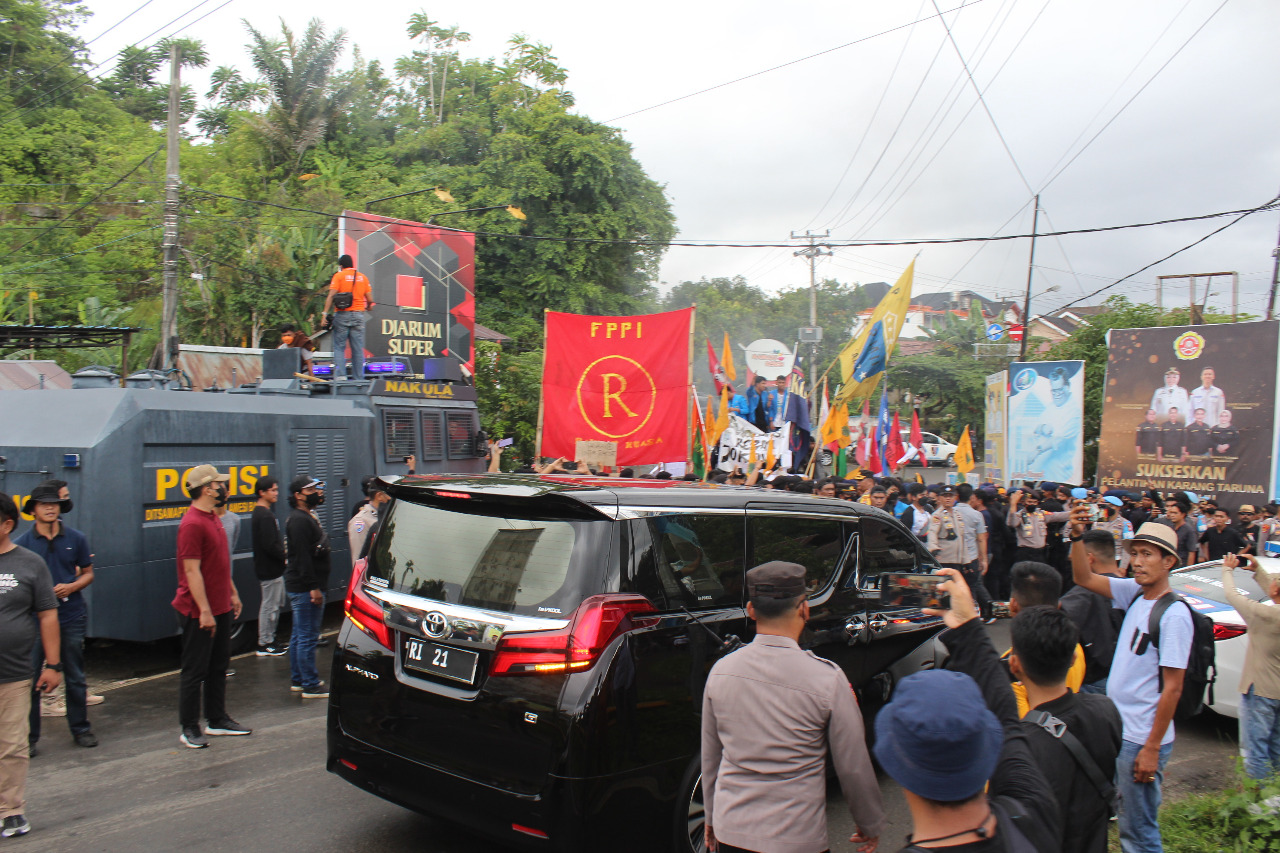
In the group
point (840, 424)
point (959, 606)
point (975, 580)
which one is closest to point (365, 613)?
point (959, 606)

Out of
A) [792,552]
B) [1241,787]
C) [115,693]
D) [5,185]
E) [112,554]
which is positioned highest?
[5,185]

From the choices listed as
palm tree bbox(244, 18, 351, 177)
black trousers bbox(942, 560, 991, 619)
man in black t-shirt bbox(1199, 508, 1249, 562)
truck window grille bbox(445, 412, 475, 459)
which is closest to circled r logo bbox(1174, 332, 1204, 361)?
man in black t-shirt bbox(1199, 508, 1249, 562)

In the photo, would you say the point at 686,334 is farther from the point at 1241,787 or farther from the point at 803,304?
the point at 803,304

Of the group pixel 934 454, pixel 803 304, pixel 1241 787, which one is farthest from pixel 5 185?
pixel 803 304

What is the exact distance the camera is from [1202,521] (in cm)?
1353

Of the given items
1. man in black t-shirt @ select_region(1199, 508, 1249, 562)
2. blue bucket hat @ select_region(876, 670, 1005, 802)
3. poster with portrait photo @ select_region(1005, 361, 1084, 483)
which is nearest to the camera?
blue bucket hat @ select_region(876, 670, 1005, 802)

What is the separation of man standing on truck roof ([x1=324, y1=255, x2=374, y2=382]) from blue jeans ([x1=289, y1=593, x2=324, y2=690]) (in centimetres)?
471

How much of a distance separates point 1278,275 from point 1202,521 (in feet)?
30.4

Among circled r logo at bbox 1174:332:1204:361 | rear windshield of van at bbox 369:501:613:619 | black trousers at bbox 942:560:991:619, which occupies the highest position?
circled r logo at bbox 1174:332:1204:361

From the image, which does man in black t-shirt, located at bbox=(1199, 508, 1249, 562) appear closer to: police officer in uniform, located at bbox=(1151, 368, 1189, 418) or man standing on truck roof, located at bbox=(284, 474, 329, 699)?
police officer in uniform, located at bbox=(1151, 368, 1189, 418)

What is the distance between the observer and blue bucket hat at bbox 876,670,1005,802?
1868 mm

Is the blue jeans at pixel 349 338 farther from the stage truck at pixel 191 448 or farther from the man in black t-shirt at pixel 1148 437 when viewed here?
the man in black t-shirt at pixel 1148 437

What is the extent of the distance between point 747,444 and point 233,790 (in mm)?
8755

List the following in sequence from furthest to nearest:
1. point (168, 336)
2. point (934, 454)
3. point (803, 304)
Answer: point (803, 304)
point (934, 454)
point (168, 336)
